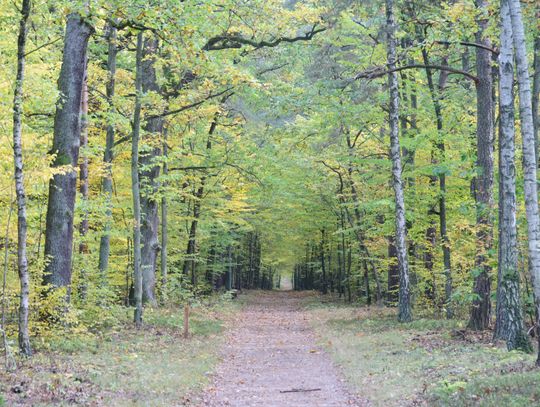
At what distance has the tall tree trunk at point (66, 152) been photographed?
11.9 metres

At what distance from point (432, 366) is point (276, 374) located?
11.1 feet

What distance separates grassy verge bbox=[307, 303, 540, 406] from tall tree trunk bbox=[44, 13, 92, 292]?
6792 millimetres

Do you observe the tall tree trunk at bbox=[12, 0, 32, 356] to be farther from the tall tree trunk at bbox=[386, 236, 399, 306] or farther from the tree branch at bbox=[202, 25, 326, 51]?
the tall tree trunk at bbox=[386, 236, 399, 306]

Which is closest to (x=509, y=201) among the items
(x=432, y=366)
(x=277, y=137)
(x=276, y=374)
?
(x=432, y=366)

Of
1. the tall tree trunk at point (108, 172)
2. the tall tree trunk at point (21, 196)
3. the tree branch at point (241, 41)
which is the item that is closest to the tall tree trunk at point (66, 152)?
the tall tree trunk at point (21, 196)

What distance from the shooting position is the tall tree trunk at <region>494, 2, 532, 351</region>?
9547 millimetres

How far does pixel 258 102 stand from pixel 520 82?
48.7ft

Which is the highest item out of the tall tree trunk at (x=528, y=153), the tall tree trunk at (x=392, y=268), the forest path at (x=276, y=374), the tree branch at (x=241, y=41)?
the tree branch at (x=241, y=41)

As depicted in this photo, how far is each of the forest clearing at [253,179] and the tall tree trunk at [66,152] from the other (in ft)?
0.16

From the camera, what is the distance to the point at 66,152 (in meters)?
12.1

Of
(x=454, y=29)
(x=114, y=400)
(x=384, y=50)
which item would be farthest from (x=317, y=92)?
(x=114, y=400)

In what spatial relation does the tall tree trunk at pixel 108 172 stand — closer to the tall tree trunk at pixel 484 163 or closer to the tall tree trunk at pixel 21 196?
the tall tree trunk at pixel 21 196

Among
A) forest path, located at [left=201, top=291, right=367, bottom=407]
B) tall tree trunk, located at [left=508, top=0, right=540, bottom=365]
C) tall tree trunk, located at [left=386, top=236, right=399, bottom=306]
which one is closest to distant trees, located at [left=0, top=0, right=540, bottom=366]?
tall tree trunk, located at [left=508, top=0, right=540, bottom=365]

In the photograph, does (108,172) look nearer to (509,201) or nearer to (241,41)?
(241,41)
